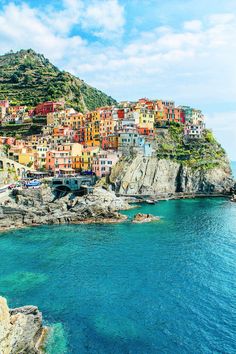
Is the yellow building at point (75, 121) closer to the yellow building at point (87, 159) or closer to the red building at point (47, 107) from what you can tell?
the red building at point (47, 107)

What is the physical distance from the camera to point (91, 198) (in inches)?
2788

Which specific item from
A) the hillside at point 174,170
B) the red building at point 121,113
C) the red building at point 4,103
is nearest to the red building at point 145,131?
the hillside at point 174,170

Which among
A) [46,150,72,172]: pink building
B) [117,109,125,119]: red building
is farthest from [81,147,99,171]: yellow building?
[117,109,125,119]: red building

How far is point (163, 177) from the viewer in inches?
3669

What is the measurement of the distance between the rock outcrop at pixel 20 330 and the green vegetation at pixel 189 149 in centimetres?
7258

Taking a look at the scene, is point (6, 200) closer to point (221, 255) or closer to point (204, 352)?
point (221, 255)

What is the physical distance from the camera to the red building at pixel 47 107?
117 meters

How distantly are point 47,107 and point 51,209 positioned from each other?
6020cm

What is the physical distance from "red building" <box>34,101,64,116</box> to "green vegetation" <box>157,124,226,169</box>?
39.5m

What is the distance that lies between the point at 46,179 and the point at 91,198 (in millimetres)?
14471

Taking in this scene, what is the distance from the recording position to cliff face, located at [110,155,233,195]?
288 feet

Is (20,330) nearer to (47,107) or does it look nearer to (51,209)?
(51,209)

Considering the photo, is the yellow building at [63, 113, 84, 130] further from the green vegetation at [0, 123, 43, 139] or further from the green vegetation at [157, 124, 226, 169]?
the green vegetation at [157, 124, 226, 169]

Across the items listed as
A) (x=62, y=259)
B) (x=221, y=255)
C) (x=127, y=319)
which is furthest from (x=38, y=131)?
(x=127, y=319)
